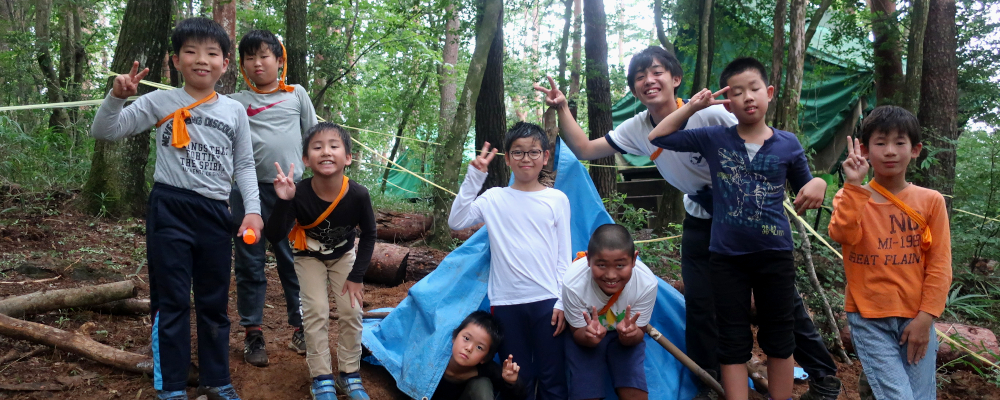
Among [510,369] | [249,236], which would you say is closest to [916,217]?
[510,369]

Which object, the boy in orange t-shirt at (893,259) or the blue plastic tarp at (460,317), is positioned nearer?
the boy in orange t-shirt at (893,259)

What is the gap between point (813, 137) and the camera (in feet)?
31.3

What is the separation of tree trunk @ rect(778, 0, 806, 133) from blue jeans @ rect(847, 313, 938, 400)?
3398 millimetres

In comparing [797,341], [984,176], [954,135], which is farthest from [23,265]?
[954,135]

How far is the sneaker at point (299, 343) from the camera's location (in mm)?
3500

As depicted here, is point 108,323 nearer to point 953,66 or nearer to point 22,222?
point 22,222

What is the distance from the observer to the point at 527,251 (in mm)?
3041

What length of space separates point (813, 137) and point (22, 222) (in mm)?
9844

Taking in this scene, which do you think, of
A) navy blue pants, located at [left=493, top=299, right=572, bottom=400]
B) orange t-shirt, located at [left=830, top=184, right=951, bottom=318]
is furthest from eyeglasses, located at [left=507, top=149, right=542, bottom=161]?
orange t-shirt, located at [left=830, top=184, right=951, bottom=318]

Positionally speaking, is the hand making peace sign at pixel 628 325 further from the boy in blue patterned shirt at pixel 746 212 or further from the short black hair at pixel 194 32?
the short black hair at pixel 194 32

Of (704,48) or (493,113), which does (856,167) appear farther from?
(493,113)

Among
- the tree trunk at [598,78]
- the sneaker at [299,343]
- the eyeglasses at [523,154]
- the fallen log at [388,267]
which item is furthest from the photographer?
the tree trunk at [598,78]

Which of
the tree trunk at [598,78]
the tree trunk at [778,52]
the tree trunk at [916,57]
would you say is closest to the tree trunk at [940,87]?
the tree trunk at [916,57]

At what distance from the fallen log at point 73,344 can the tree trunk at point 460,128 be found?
3608 mm
